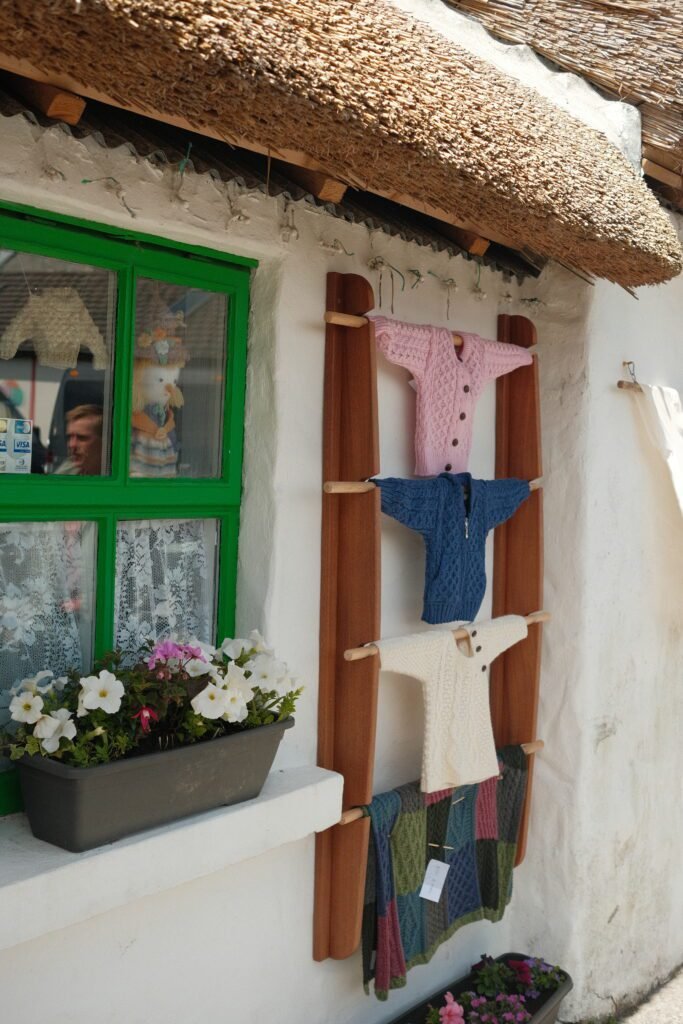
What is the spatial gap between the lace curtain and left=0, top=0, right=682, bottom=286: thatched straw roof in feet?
2.83

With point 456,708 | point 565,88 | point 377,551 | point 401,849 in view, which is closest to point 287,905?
point 401,849

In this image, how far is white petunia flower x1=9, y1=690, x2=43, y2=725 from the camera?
71.6 inches

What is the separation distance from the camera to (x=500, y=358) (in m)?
2.79

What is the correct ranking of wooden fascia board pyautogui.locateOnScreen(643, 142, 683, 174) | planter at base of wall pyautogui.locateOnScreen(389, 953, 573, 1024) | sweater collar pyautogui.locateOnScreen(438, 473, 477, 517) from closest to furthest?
sweater collar pyautogui.locateOnScreen(438, 473, 477, 517) → planter at base of wall pyautogui.locateOnScreen(389, 953, 573, 1024) → wooden fascia board pyautogui.locateOnScreen(643, 142, 683, 174)

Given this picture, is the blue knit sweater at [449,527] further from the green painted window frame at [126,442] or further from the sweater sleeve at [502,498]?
the green painted window frame at [126,442]

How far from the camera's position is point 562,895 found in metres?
3.05

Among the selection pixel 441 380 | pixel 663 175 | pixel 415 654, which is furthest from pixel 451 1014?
pixel 663 175

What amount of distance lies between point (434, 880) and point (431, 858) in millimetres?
57

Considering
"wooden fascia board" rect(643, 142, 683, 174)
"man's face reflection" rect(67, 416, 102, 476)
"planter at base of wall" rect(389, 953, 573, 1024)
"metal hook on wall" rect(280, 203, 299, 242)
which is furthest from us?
"wooden fascia board" rect(643, 142, 683, 174)

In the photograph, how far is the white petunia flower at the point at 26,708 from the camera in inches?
71.6

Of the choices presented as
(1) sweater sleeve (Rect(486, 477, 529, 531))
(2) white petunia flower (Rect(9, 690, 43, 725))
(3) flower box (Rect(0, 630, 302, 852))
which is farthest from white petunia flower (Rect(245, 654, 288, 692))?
(1) sweater sleeve (Rect(486, 477, 529, 531))

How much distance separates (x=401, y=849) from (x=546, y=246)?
5.16 ft

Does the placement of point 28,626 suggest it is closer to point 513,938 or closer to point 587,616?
point 587,616

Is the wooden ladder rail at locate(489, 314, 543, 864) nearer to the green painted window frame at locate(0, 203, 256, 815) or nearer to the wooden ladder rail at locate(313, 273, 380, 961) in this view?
the wooden ladder rail at locate(313, 273, 380, 961)
